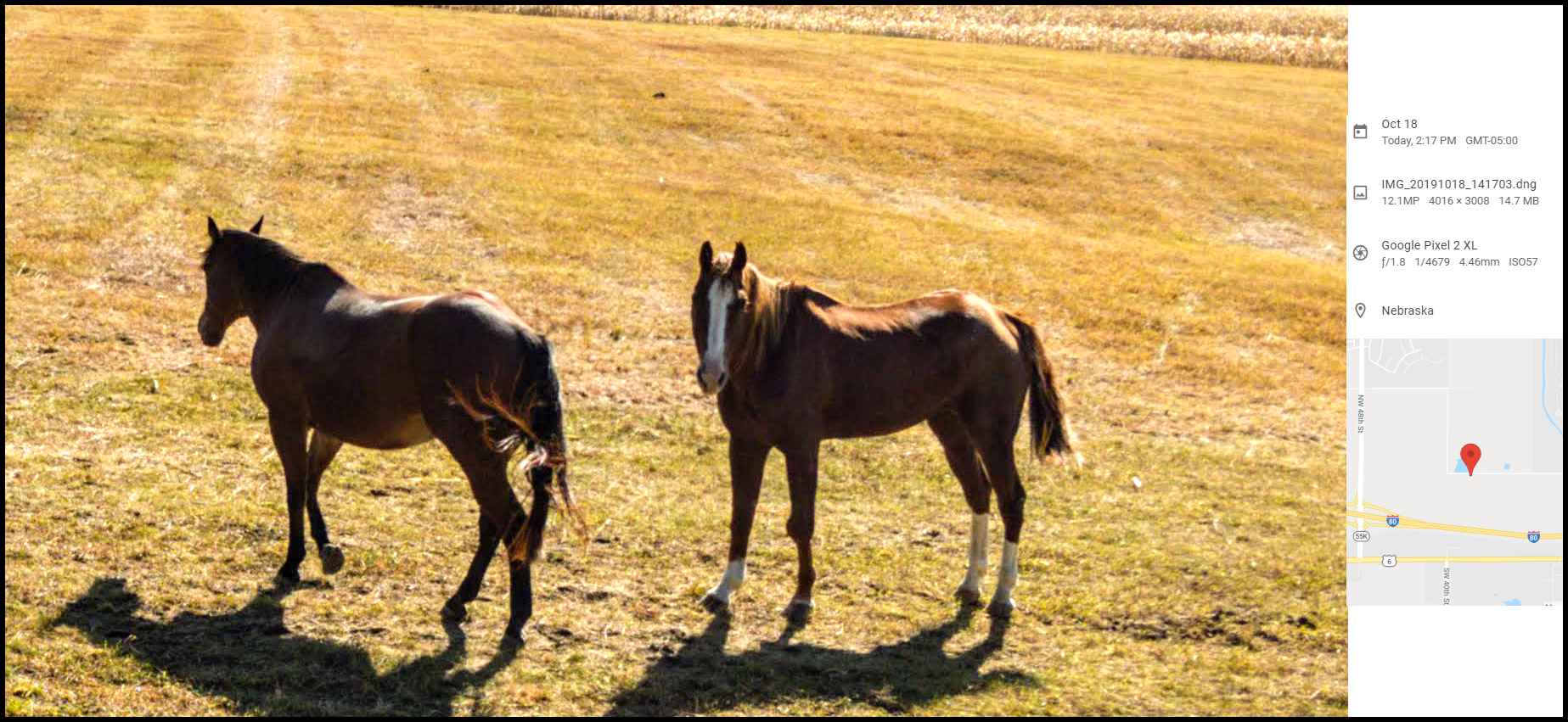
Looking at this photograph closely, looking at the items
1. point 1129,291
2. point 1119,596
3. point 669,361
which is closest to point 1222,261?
point 1129,291

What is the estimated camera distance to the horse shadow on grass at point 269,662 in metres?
7.02

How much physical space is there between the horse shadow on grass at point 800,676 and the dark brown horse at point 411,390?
1.09 meters

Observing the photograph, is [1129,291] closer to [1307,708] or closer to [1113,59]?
[1307,708]

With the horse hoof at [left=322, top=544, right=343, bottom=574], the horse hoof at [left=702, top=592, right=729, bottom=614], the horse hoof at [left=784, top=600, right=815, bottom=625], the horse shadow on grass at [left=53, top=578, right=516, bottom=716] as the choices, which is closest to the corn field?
the horse hoof at [left=322, top=544, right=343, bottom=574]

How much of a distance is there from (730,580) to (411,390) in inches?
98.8

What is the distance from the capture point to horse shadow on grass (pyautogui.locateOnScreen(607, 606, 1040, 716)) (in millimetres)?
7359

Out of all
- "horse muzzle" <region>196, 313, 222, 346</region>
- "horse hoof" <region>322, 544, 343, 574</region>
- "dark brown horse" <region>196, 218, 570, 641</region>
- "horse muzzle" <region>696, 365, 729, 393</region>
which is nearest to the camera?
"horse muzzle" <region>696, 365, 729, 393</region>

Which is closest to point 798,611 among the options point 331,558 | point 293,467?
point 331,558

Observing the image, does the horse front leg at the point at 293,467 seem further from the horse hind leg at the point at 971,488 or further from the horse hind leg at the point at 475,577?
the horse hind leg at the point at 971,488

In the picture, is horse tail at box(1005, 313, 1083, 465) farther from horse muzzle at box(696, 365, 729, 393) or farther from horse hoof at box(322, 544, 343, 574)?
horse hoof at box(322, 544, 343, 574)

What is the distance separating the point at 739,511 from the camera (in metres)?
8.80

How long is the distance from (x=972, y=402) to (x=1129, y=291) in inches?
495

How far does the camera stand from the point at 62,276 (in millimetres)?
16719

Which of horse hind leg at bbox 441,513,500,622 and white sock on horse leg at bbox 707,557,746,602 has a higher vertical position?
horse hind leg at bbox 441,513,500,622
